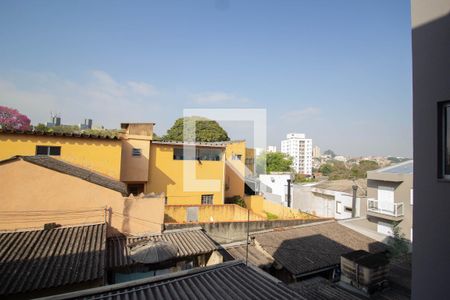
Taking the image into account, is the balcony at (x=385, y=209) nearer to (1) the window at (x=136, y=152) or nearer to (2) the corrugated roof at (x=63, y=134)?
(1) the window at (x=136, y=152)

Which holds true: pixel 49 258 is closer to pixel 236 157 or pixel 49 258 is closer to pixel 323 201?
pixel 236 157

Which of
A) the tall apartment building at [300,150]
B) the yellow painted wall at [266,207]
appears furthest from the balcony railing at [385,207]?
the tall apartment building at [300,150]

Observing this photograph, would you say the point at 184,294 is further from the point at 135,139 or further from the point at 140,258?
the point at 135,139

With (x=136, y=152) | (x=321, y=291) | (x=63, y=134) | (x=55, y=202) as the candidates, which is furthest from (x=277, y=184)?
(x=55, y=202)

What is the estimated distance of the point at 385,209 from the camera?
687 inches

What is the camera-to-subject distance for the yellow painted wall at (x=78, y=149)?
13234 millimetres

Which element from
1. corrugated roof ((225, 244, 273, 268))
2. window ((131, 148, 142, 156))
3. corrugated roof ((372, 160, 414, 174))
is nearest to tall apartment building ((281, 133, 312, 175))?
corrugated roof ((372, 160, 414, 174))

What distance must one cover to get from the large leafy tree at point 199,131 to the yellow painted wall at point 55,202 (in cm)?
2558

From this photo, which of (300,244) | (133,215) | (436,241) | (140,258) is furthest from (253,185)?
(436,241)

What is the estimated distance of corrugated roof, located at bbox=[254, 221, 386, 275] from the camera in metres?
11.3

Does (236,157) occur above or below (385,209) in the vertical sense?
above

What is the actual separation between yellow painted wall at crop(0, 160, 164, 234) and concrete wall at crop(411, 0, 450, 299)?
979cm

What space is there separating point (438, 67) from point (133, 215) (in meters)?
10.9

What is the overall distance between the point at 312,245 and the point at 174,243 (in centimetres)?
746
